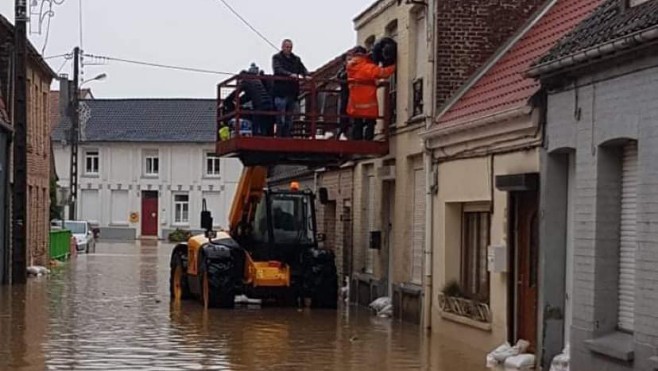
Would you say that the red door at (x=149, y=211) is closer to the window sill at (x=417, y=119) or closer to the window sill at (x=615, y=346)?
the window sill at (x=417, y=119)

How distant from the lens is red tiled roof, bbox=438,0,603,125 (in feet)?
60.7

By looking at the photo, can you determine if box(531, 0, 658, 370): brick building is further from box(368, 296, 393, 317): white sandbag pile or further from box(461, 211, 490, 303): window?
box(368, 296, 393, 317): white sandbag pile

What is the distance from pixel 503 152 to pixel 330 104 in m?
10.8

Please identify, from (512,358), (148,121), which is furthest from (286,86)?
(148,121)

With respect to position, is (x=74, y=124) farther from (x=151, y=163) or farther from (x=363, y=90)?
(x=363, y=90)

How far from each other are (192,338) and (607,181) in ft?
25.3

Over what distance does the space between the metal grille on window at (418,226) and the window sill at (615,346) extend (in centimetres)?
859

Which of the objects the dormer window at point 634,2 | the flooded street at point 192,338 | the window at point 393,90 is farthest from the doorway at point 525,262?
the window at point 393,90

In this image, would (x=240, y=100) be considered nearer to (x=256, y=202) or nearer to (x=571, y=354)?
(x=256, y=202)

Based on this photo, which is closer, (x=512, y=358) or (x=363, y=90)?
(x=512, y=358)

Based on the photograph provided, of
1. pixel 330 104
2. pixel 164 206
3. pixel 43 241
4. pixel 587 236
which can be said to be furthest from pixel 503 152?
pixel 164 206

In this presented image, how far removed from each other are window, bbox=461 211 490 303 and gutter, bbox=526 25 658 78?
13.9 feet

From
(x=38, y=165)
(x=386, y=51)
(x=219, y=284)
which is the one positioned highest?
(x=386, y=51)

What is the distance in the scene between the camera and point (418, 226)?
22.9m
